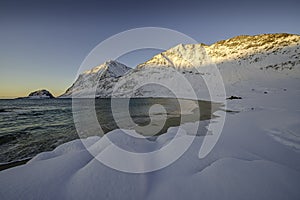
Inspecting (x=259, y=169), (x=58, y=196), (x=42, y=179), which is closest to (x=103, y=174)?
(x=58, y=196)

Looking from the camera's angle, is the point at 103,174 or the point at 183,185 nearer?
the point at 183,185

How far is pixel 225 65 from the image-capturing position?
7606 centimetres

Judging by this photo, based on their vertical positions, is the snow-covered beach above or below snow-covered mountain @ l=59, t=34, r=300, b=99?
below

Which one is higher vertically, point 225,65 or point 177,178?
point 225,65

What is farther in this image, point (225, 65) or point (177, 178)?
point (225, 65)

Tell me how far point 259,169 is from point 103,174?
12.0ft

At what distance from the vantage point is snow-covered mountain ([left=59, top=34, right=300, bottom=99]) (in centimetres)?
5684

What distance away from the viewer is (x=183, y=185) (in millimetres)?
3070

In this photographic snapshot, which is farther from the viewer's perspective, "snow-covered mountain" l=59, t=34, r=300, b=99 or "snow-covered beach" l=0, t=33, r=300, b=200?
"snow-covered mountain" l=59, t=34, r=300, b=99

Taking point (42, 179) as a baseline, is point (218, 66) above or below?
above

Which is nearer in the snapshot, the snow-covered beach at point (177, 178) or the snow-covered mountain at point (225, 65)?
the snow-covered beach at point (177, 178)

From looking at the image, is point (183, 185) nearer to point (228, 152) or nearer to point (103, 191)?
point (103, 191)

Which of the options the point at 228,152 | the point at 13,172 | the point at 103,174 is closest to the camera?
the point at 103,174

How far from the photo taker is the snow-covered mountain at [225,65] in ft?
186
